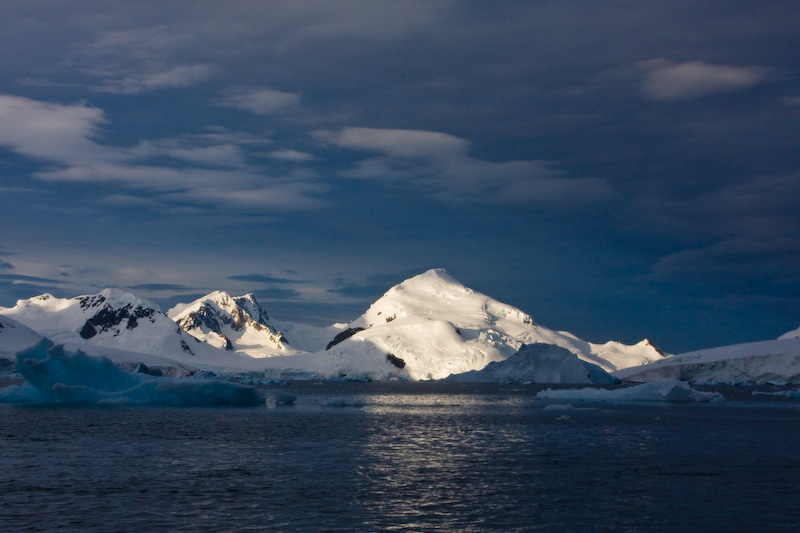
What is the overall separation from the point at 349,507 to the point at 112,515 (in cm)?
599

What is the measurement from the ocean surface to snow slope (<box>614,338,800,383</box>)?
73.0 meters

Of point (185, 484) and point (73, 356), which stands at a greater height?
point (73, 356)

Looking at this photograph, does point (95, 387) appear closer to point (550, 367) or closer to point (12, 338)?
point (550, 367)

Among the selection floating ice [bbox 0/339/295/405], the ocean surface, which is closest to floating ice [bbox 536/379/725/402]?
the ocean surface

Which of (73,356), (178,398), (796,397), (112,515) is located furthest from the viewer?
(796,397)

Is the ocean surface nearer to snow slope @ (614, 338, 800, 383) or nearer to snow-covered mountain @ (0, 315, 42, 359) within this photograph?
snow slope @ (614, 338, 800, 383)

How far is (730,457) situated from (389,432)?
17.8 m

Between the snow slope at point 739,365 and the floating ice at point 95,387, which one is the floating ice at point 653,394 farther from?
the snow slope at point 739,365

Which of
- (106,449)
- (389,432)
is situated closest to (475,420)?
(389,432)

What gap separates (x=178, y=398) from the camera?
6456 centimetres

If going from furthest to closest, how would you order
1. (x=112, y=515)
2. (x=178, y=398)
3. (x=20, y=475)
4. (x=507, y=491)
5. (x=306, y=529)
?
(x=178, y=398) < (x=20, y=475) < (x=507, y=491) < (x=112, y=515) < (x=306, y=529)

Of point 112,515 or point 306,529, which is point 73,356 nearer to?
point 112,515

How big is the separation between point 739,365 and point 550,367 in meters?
29.7

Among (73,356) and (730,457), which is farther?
→ (73,356)
